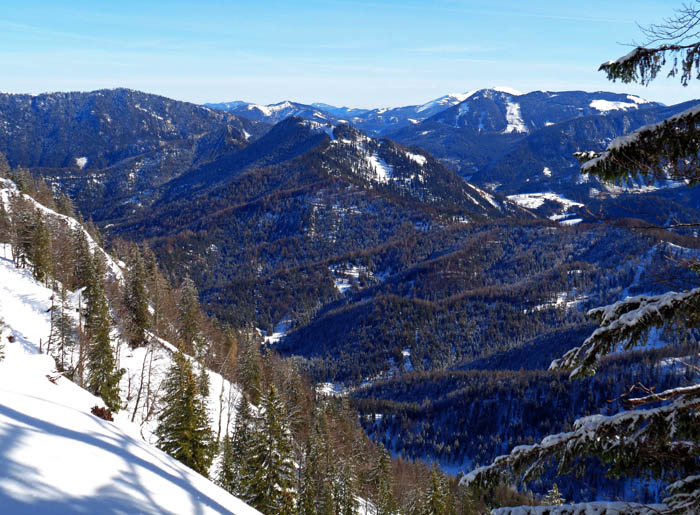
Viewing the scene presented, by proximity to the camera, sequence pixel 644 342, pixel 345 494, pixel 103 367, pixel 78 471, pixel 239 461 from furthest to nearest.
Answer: pixel 345 494 < pixel 103 367 < pixel 239 461 < pixel 78 471 < pixel 644 342

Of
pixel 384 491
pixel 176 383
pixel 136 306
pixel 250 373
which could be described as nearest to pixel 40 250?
pixel 136 306

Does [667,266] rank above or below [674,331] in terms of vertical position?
above

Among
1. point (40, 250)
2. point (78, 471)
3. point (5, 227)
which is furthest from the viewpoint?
point (5, 227)

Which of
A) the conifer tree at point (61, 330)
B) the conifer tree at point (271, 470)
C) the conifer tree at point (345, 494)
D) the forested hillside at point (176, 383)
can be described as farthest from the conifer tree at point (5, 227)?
the conifer tree at point (345, 494)

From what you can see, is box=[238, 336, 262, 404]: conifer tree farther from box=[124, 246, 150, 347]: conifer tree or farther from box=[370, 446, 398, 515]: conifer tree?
box=[370, 446, 398, 515]: conifer tree

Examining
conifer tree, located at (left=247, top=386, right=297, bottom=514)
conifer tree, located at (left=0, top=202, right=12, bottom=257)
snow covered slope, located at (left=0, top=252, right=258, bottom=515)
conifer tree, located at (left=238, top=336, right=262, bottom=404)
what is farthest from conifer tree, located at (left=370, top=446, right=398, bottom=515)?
conifer tree, located at (left=0, top=202, right=12, bottom=257)

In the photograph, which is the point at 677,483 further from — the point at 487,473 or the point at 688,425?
the point at 487,473

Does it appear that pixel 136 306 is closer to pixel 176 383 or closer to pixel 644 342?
pixel 176 383

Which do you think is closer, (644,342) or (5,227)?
(644,342)

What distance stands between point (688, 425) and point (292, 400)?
58.8 metres

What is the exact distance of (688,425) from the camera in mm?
5785

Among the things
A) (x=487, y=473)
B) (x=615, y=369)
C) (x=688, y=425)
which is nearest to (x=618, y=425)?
(x=688, y=425)

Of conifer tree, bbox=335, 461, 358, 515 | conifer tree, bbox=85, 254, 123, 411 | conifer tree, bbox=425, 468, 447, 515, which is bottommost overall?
conifer tree, bbox=335, 461, 358, 515

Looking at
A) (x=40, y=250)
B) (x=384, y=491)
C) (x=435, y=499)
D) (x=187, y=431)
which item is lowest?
(x=384, y=491)
